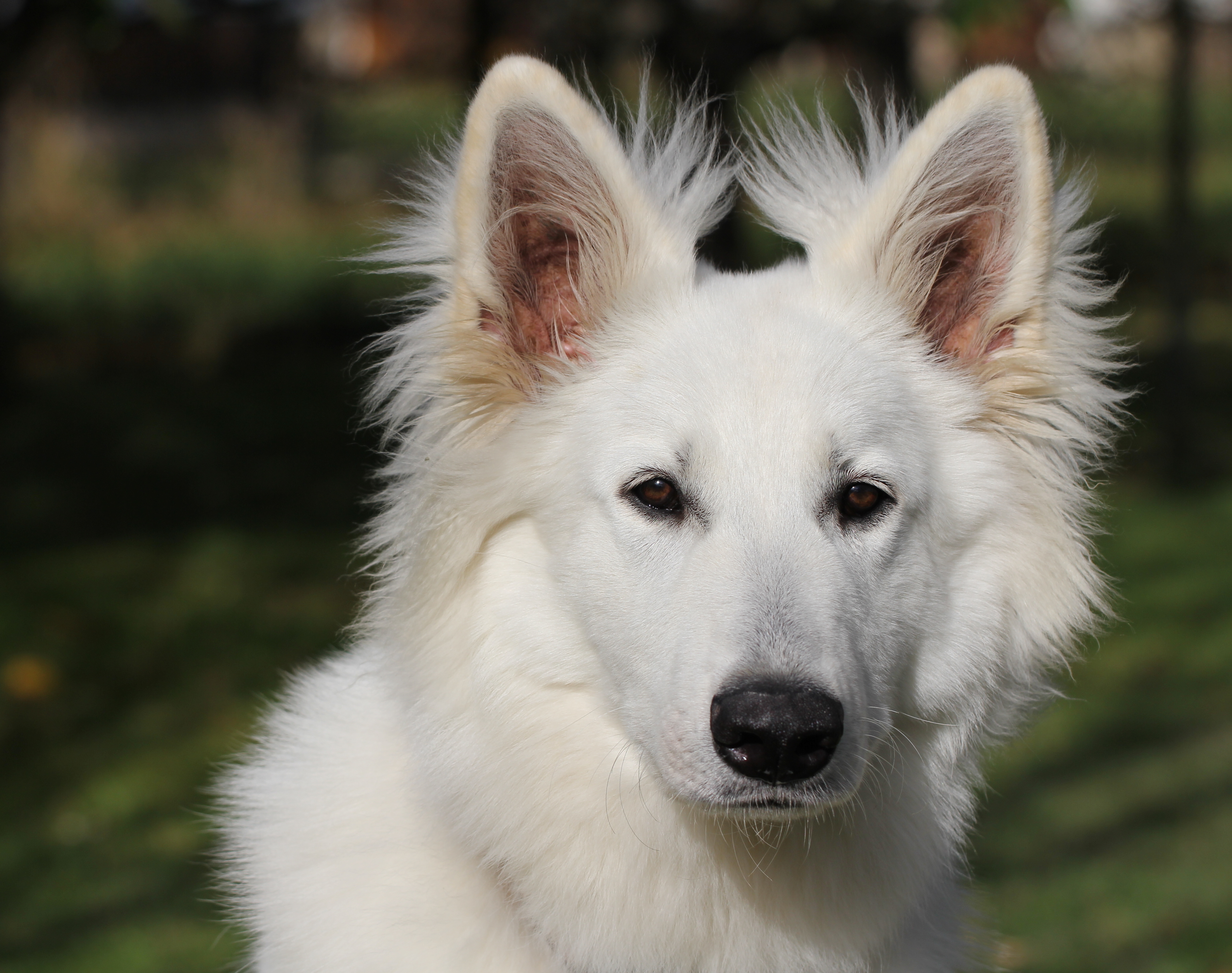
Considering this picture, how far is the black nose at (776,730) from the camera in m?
2.44

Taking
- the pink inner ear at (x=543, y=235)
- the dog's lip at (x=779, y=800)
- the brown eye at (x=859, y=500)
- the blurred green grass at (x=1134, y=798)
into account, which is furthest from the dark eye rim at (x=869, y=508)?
the blurred green grass at (x=1134, y=798)

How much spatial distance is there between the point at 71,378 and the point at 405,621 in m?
9.40

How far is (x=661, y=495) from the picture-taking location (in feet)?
9.42

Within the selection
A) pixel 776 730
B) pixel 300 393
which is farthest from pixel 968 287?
pixel 300 393

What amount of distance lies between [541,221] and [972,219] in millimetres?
1076

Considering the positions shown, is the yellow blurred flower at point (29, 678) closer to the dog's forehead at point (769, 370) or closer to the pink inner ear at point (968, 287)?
the dog's forehead at point (769, 370)

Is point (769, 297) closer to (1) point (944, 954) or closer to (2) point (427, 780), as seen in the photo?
(2) point (427, 780)

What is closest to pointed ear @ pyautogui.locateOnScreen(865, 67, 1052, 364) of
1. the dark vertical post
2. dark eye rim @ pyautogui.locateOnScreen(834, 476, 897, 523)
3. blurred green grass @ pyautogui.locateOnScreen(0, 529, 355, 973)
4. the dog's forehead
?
the dog's forehead

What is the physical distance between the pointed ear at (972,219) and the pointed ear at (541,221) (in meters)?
0.54

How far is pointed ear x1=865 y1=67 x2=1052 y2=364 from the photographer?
9.61 ft

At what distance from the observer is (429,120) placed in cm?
1266

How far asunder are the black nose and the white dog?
0.14 meters

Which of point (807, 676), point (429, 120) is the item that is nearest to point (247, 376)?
point (429, 120)

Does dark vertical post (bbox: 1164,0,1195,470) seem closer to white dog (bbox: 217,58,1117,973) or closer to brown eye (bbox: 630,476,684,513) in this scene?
white dog (bbox: 217,58,1117,973)
